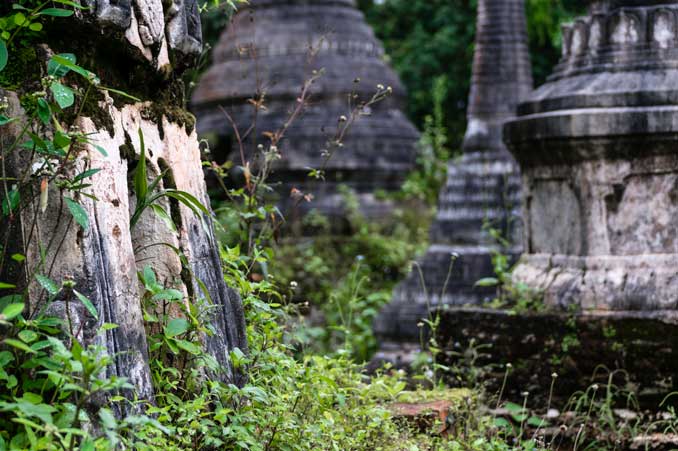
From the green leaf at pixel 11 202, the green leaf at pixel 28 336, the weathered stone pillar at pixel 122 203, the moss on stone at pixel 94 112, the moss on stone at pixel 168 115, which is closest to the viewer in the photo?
the green leaf at pixel 28 336

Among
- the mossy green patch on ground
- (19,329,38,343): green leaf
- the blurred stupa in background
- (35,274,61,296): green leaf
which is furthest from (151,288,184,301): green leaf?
the blurred stupa in background

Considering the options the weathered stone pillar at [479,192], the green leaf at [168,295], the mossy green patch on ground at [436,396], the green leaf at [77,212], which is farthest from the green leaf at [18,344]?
the weathered stone pillar at [479,192]

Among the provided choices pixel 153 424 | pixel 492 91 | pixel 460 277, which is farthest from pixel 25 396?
pixel 492 91

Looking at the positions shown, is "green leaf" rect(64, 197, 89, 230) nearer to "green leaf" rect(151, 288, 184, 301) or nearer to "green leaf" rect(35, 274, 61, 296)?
"green leaf" rect(35, 274, 61, 296)

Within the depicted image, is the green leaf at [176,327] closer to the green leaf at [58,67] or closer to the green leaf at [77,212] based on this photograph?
the green leaf at [77,212]

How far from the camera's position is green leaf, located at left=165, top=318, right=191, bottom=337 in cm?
268

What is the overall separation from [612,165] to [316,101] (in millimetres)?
5881

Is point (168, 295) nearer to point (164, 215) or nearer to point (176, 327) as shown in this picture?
point (176, 327)

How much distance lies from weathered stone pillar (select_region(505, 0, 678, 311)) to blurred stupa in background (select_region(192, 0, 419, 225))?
5003 mm

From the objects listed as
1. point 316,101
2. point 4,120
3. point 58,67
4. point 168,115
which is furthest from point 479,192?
point 4,120

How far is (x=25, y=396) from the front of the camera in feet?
7.31

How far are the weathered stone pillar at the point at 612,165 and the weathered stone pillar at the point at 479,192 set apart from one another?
2597 millimetres

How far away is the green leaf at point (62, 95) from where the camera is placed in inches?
94.5

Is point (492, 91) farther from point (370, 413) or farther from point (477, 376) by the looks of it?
point (370, 413)
